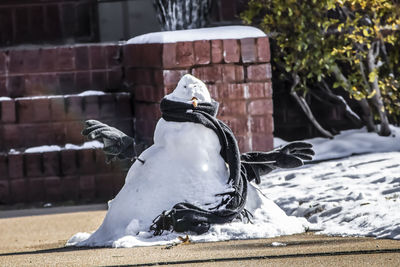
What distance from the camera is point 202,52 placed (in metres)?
9.05

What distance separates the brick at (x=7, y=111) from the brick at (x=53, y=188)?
631 mm

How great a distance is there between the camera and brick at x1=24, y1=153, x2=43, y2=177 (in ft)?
31.5

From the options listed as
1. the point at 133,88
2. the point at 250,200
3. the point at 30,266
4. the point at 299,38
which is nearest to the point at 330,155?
the point at 299,38

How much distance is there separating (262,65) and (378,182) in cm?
180

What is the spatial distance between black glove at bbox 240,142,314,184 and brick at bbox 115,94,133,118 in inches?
116

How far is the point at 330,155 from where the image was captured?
9.87 metres

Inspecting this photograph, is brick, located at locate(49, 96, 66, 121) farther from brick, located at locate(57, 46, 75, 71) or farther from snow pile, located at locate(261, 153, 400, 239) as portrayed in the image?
snow pile, located at locate(261, 153, 400, 239)

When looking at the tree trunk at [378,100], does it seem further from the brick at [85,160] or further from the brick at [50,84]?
the brick at [50,84]

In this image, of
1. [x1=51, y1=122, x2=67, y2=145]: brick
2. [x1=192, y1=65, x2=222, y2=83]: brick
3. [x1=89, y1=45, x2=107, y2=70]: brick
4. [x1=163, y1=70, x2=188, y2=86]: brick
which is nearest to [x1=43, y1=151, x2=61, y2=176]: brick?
[x1=51, y1=122, x2=67, y2=145]: brick

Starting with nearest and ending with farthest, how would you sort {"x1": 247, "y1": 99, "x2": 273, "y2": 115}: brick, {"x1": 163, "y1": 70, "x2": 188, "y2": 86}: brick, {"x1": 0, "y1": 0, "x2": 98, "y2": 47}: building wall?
{"x1": 163, "y1": 70, "x2": 188, "y2": 86}: brick → {"x1": 247, "y1": 99, "x2": 273, "y2": 115}: brick → {"x1": 0, "y1": 0, "x2": 98, "y2": 47}: building wall

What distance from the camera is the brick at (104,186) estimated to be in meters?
9.70

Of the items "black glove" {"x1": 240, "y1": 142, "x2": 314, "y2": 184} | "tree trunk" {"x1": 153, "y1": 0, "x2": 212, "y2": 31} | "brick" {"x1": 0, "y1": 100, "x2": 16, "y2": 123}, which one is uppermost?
"tree trunk" {"x1": 153, "y1": 0, "x2": 212, "y2": 31}

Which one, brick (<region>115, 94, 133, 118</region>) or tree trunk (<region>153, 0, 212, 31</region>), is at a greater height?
tree trunk (<region>153, 0, 212, 31</region>)

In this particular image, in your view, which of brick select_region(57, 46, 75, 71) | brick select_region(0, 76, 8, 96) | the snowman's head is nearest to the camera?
the snowman's head
